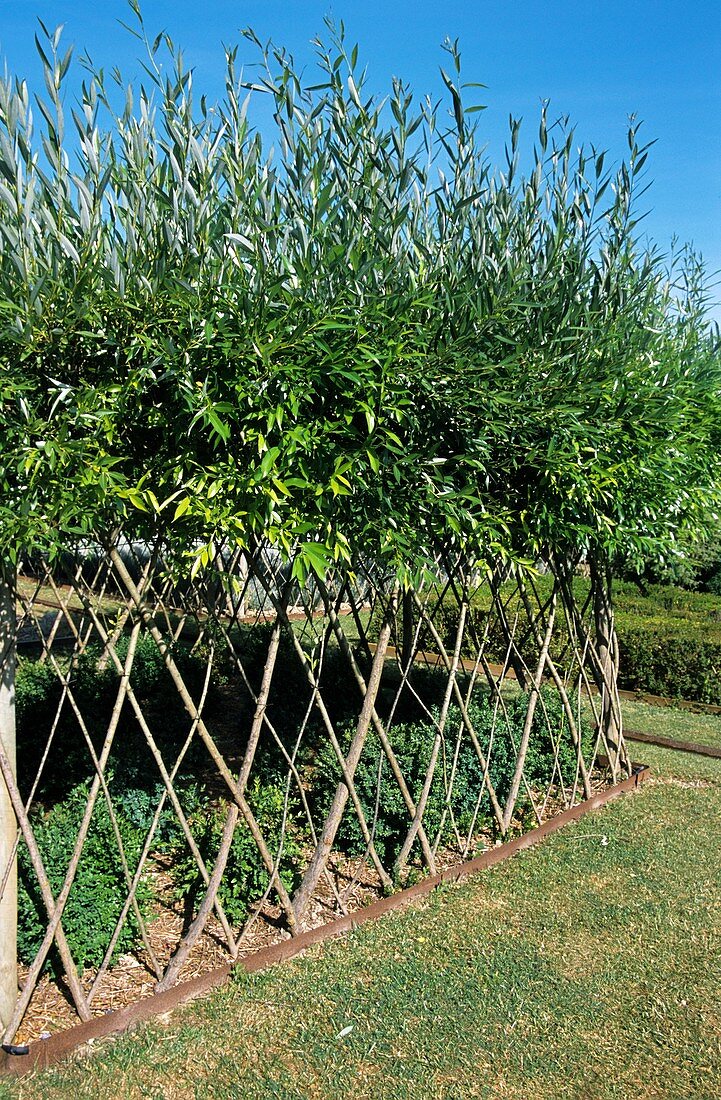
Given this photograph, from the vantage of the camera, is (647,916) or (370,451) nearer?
(370,451)

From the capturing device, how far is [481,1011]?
3.56 meters

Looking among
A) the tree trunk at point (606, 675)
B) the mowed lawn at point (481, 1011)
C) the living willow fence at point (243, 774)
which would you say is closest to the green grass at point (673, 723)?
the tree trunk at point (606, 675)

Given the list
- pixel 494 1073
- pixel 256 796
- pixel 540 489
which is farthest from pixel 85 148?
pixel 494 1073

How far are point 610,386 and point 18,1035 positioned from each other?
386 centimetres

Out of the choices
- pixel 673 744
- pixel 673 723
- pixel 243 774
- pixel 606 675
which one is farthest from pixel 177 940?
pixel 673 723

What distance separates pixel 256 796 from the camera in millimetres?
4535

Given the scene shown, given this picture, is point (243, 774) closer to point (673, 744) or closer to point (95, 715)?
point (95, 715)

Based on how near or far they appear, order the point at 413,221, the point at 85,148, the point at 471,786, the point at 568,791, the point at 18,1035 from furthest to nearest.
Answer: the point at 568,791, the point at 471,786, the point at 413,221, the point at 18,1035, the point at 85,148

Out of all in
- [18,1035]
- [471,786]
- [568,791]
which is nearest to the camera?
[18,1035]

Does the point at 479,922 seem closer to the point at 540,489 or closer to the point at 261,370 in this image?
the point at 540,489

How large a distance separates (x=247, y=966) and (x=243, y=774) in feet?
2.68

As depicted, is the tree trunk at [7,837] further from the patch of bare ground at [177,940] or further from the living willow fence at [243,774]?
the patch of bare ground at [177,940]

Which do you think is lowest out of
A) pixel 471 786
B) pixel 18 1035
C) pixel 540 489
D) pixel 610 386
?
pixel 18 1035

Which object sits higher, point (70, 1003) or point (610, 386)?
point (610, 386)
